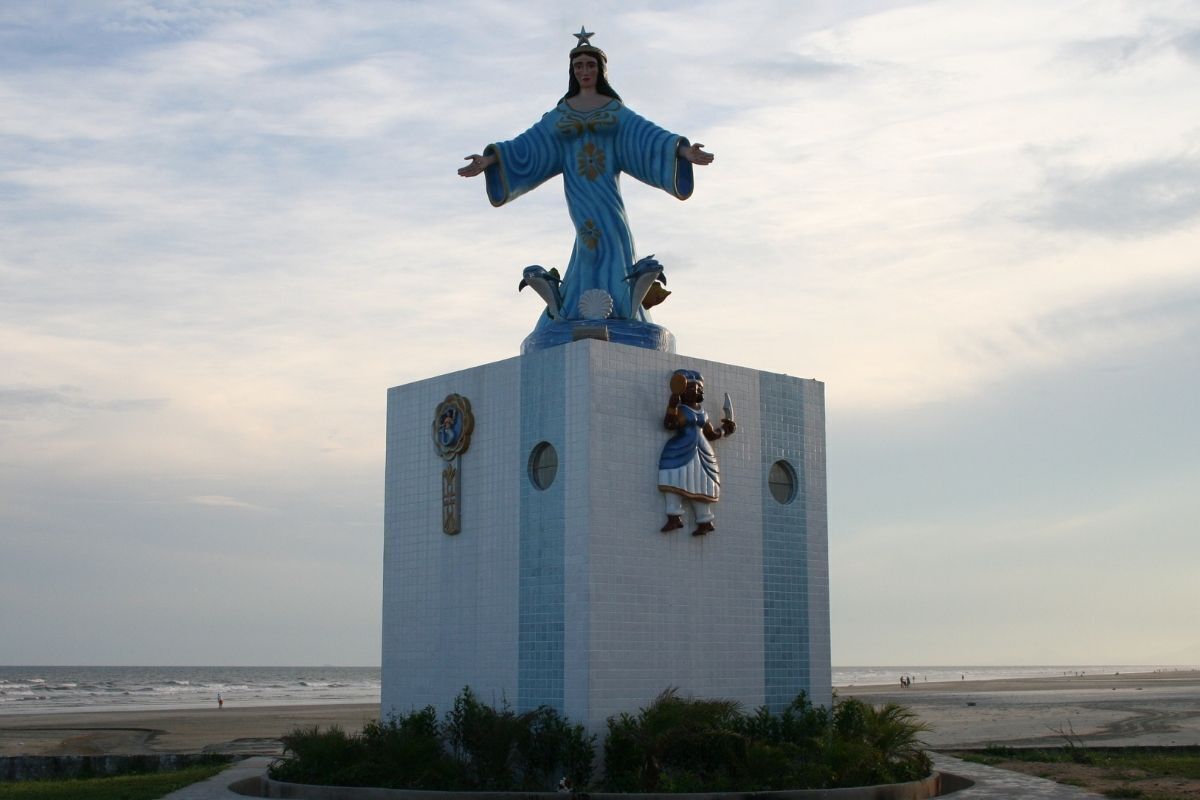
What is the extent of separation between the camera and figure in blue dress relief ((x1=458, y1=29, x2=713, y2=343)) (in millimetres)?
18266

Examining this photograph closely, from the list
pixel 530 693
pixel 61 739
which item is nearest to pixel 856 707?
pixel 530 693

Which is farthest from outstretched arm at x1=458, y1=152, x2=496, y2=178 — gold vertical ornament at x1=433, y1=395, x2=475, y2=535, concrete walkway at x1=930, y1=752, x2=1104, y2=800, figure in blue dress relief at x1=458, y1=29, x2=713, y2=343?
concrete walkway at x1=930, y1=752, x2=1104, y2=800

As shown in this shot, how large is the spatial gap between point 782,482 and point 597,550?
3.47 meters

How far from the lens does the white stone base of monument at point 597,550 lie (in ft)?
53.2

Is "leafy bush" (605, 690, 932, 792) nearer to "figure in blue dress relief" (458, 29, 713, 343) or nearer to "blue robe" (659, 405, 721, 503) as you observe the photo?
Result: "blue robe" (659, 405, 721, 503)

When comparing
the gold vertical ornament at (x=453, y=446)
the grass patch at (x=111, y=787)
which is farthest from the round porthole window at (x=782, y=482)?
the grass patch at (x=111, y=787)

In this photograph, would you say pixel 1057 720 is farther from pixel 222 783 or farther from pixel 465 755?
pixel 222 783

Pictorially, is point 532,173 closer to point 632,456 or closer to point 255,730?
point 632,456

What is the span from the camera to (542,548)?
16562 millimetres

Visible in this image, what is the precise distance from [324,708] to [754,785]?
42.2 meters

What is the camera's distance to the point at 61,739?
34.4 meters

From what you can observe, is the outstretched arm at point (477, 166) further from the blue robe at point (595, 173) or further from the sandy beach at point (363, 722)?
the sandy beach at point (363, 722)

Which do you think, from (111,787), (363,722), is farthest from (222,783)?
(363,722)

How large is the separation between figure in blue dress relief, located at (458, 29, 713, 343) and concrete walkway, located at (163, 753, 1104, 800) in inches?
270
